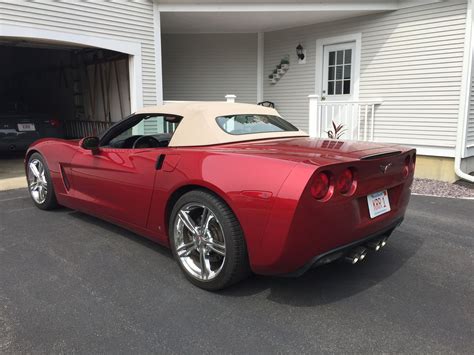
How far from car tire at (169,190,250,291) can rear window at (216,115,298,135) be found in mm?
754

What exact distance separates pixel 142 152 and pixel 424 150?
624 centimetres

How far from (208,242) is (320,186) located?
0.90m

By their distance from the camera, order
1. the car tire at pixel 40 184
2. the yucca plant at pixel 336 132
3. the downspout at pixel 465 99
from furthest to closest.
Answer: the yucca plant at pixel 336 132 < the downspout at pixel 465 99 < the car tire at pixel 40 184

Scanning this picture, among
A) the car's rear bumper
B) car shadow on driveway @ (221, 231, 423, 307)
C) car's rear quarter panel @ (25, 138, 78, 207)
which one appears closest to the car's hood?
the car's rear bumper

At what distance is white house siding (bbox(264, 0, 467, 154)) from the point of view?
740 cm

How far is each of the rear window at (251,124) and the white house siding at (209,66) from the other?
7.21 m

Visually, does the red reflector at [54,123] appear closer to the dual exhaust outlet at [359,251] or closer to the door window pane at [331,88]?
the door window pane at [331,88]

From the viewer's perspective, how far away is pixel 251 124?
3.60 metres

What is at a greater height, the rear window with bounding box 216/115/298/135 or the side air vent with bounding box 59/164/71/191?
the rear window with bounding box 216/115/298/135

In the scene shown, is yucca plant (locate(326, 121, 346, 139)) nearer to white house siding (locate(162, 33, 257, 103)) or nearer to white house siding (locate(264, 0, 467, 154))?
white house siding (locate(264, 0, 467, 154))

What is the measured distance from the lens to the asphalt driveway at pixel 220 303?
2318mm

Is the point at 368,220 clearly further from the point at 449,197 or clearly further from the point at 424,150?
the point at 424,150

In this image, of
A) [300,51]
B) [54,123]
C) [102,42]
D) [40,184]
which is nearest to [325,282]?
[40,184]

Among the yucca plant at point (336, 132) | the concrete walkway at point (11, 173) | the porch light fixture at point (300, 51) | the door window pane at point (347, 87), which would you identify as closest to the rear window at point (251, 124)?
the concrete walkway at point (11, 173)
